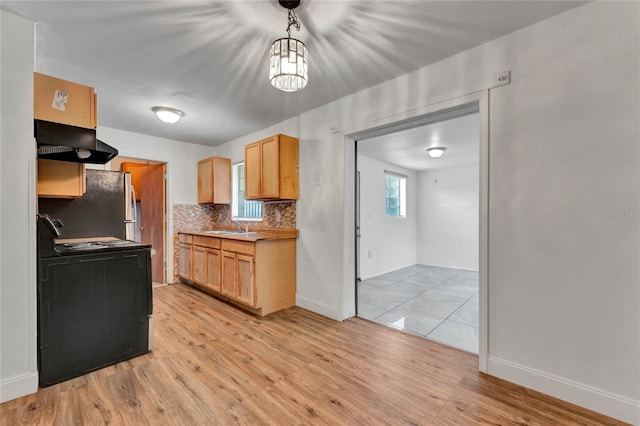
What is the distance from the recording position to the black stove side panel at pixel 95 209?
2.99 metres

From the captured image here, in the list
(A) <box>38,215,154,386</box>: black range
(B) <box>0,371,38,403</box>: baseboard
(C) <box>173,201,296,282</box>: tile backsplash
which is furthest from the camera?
(C) <box>173,201,296,282</box>: tile backsplash

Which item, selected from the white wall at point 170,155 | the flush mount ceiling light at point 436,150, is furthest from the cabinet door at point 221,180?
the flush mount ceiling light at point 436,150

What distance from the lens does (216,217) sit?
17.5 ft

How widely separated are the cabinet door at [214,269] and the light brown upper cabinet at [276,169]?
38.6 inches

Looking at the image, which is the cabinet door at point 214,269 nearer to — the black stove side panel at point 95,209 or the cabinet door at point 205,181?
the black stove side panel at point 95,209

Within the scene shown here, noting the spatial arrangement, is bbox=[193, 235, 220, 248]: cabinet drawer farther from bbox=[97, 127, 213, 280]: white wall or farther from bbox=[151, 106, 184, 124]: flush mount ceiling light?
bbox=[151, 106, 184, 124]: flush mount ceiling light

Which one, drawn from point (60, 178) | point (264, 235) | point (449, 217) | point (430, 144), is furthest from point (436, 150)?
point (60, 178)

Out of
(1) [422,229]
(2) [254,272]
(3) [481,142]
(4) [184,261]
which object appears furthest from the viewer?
A: (1) [422,229]

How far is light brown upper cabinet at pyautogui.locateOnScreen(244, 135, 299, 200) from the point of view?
3480 mm

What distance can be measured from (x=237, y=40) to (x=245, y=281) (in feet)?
8.12

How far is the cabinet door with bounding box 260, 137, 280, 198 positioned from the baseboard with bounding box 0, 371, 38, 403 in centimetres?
254

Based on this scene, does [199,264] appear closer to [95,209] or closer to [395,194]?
[95,209]

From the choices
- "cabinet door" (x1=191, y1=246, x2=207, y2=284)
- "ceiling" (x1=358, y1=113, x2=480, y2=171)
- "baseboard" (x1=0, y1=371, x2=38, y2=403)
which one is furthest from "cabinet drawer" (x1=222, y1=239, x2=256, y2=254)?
"ceiling" (x1=358, y1=113, x2=480, y2=171)

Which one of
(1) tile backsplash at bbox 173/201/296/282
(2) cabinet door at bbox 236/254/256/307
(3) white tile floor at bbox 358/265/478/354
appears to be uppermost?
(1) tile backsplash at bbox 173/201/296/282
